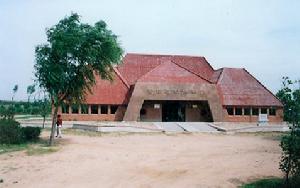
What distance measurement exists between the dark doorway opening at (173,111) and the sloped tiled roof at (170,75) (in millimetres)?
2781

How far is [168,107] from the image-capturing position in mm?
45312

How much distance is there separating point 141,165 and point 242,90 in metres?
30.7

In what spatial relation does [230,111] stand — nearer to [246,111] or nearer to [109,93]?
[246,111]

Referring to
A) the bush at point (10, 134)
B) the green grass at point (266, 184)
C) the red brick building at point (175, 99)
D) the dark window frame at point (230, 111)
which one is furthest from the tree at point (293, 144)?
Result: the dark window frame at point (230, 111)

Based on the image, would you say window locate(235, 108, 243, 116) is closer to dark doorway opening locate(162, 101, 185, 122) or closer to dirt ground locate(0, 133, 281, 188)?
dark doorway opening locate(162, 101, 185, 122)

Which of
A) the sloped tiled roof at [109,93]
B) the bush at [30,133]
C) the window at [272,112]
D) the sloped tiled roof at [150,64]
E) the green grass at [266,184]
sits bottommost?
the green grass at [266,184]

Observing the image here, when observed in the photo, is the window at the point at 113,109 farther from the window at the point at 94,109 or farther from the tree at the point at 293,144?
the tree at the point at 293,144

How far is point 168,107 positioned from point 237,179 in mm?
30597

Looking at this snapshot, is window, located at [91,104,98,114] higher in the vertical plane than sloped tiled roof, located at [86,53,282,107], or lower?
lower

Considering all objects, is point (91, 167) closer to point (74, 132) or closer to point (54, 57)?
point (54, 57)

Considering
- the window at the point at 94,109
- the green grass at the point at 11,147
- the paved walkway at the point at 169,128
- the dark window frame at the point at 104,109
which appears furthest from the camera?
the dark window frame at the point at 104,109

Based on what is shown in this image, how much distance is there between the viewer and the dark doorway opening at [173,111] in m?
45.0

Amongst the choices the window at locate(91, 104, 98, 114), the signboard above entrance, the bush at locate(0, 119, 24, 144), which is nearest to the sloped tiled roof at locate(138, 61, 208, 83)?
the signboard above entrance

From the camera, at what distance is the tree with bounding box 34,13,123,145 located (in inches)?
937
